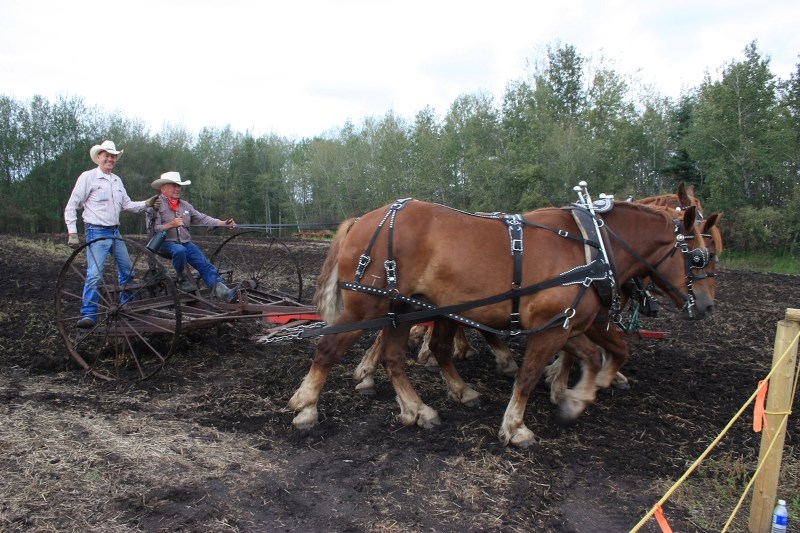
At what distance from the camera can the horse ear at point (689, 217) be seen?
4771 mm

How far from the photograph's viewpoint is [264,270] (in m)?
14.7

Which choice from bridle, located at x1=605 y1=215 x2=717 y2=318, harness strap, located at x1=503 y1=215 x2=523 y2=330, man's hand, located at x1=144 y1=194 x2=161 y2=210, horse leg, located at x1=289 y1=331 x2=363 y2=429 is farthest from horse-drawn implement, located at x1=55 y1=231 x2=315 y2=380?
bridle, located at x1=605 y1=215 x2=717 y2=318

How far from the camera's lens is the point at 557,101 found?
38469mm

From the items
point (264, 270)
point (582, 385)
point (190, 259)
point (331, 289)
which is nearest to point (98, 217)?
point (190, 259)

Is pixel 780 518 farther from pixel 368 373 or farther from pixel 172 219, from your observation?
pixel 172 219

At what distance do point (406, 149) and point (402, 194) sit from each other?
3.37m

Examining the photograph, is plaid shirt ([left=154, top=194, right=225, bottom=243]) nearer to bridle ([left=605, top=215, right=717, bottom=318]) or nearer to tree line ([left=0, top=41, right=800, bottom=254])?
bridle ([left=605, top=215, right=717, bottom=318])

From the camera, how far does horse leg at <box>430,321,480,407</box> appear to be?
17.7ft

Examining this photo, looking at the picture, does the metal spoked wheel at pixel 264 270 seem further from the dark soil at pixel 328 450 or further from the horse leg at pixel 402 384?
the horse leg at pixel 402 384

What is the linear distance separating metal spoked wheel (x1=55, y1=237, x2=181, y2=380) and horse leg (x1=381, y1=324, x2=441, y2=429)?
81.8 inches

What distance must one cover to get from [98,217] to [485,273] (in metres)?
4.36

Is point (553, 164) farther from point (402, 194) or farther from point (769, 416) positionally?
point (769, 416)

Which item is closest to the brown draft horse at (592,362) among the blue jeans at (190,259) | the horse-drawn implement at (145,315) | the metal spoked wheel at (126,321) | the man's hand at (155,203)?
the horse-drawn implement at (145,315)

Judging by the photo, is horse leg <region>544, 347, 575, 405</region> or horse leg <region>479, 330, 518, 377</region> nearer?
horse leg <region>544, 347, 575, 405</region>
